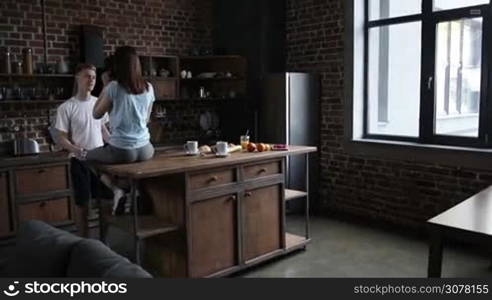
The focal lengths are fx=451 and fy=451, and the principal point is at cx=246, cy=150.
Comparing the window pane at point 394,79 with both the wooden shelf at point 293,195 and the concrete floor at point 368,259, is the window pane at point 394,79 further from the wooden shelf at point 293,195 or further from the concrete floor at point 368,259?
the wooden shelf at point 293,195

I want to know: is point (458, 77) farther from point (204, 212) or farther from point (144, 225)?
point (144, 225)

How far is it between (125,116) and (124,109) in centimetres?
5

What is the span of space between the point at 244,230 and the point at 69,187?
2073mm

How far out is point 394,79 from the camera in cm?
492

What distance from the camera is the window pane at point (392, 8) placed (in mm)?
4617

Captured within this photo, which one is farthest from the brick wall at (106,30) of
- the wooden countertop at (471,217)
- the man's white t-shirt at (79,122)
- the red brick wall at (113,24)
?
the wooden countertop at (471,217)

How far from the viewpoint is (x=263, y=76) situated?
5277mm

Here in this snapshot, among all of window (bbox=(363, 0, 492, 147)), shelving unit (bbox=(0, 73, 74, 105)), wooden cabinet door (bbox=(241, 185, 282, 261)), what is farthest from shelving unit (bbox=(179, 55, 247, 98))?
wooden cabinet door (bbox=(241, 185, 282, 261))

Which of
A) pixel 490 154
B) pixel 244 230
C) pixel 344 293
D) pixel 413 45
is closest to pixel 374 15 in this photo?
pixel 413 45

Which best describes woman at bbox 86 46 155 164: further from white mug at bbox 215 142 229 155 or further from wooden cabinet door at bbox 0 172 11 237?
wooden cabinet door at bbox 0 172 11 237

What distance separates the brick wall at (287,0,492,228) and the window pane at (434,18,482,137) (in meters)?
0.44

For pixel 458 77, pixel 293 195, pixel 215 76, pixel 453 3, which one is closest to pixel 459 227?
pixel 293 195

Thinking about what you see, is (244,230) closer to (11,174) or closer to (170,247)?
(170,247)

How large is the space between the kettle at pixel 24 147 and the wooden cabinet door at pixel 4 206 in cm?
35
